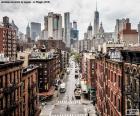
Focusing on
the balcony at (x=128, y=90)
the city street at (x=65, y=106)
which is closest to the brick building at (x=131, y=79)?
the balcony at (x=128, y=90)

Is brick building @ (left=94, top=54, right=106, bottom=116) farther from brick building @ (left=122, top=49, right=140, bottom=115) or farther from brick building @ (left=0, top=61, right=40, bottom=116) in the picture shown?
brick building @ (left=122, top=49, right=140, bottom=115)

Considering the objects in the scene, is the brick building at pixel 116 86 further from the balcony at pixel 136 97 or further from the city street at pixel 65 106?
the city street at pixel 65 106

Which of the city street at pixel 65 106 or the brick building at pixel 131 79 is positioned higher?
the brick building at pixel 131 79

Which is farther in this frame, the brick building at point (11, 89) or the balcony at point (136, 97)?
the brick building at point (11, 89)

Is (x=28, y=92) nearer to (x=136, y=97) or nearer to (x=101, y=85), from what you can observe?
(x=101, y=85)

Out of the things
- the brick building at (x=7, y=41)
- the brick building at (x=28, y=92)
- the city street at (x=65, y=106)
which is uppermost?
the brick building at (x=7, y=41)

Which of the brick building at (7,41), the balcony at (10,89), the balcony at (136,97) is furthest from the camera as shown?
the brick building at (7,41)

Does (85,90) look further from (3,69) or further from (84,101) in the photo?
(3,69)

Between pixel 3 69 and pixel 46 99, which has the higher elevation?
pixel 3 69

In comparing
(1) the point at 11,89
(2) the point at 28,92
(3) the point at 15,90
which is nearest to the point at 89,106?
(2) the point at 28,92

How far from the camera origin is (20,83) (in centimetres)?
5722

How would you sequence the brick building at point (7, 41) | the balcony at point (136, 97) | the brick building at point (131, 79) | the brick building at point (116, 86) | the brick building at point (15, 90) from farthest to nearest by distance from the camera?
the brick building at point (7, 41), the brick building at point (116, 86), the brick building at point (15, 90), the brick building at point (131, 79), the balcony at point (136, 97)

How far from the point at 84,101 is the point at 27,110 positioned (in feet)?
182

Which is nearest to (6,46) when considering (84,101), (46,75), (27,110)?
(46,75)
